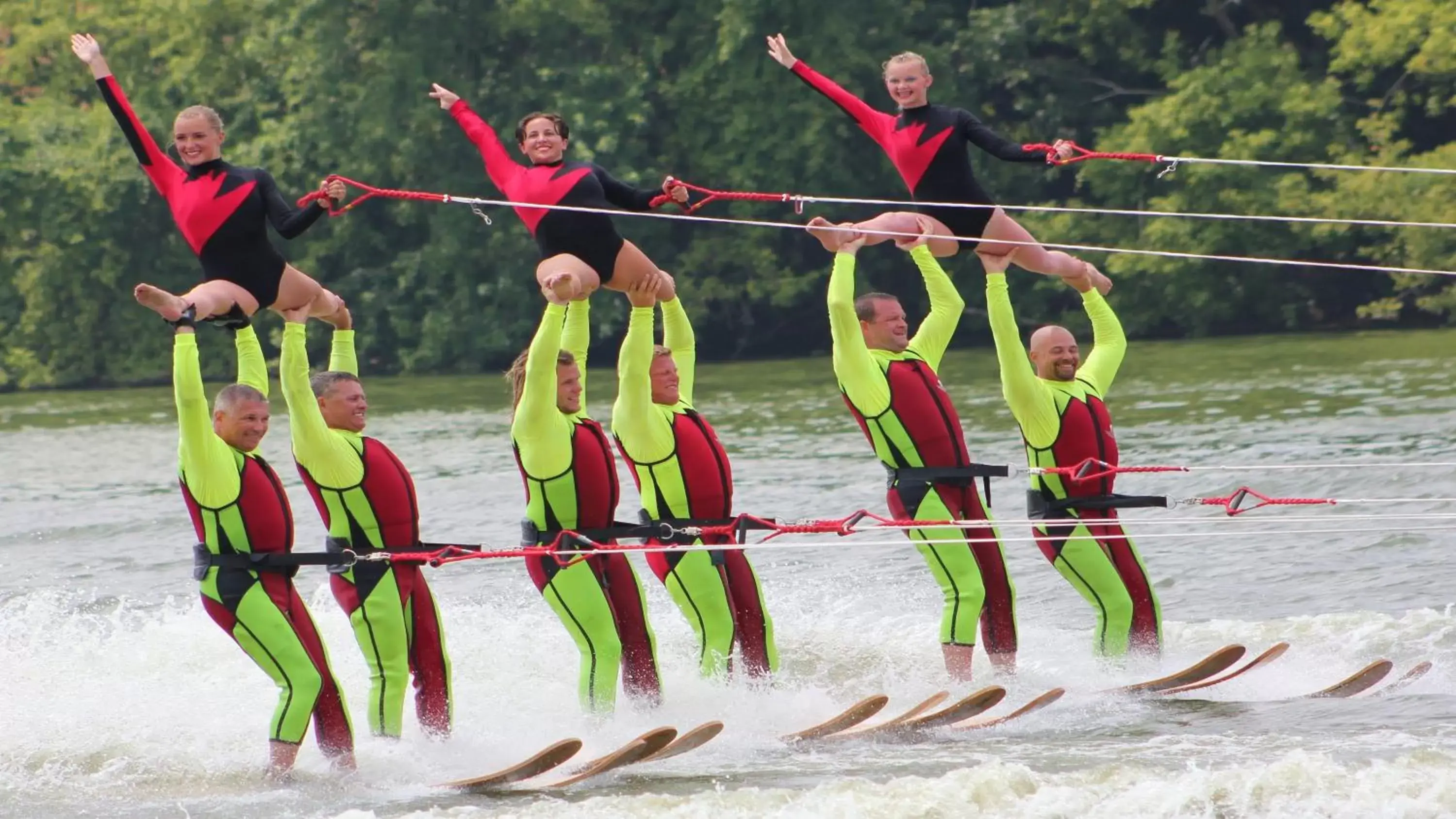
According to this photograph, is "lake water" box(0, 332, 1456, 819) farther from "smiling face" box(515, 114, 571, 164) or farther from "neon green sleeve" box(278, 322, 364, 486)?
"smiling face" box(515, 114, 571, 164)

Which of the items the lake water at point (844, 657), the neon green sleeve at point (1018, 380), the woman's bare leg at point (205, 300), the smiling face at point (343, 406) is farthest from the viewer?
the neon green sleeve at point (1018, 380)

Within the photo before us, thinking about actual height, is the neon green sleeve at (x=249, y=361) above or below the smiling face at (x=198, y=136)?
below

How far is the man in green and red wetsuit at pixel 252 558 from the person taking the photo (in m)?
7.23

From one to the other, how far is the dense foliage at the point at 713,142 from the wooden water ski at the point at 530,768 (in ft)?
68.4

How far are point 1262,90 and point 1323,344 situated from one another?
4095mm

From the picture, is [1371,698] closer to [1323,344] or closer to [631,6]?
[1323,344]

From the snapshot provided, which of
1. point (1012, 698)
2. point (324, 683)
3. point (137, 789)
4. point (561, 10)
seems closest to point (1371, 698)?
point (1012, 698)

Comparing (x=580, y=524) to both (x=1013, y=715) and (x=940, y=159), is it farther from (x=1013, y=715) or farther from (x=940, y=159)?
(x=940, y=159)

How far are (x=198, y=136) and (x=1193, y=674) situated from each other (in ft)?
14.2

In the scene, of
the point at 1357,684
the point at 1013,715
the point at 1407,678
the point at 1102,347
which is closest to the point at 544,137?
the point at 1102,347

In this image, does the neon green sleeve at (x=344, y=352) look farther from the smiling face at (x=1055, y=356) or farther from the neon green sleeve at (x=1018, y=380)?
the smiling face at (x=1055, y=356)

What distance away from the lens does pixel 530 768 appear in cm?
751

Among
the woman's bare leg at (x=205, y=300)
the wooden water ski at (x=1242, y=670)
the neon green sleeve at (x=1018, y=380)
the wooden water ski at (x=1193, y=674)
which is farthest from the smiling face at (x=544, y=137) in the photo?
the wooden water ski at (x=1242, y=670)

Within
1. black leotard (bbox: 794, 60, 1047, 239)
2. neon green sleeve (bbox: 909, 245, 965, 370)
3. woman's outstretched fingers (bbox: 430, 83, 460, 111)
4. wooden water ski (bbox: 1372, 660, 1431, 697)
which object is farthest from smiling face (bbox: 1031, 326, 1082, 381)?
woman's outstretched fingers (bbox: 430, 83, 460, 111)
